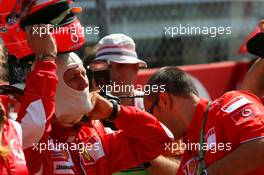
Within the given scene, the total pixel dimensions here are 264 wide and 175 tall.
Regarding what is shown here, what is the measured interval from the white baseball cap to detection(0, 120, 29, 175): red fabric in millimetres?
2079

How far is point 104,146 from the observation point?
385cm

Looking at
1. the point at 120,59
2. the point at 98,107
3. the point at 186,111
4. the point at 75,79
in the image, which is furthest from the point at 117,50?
the point at 75,79

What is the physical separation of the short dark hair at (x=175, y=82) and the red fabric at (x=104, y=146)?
19 centimetres

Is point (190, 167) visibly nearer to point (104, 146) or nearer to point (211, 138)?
point (211, 138)

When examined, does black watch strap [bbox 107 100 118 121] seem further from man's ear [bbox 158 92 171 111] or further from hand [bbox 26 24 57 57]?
hand [bbox 26 24 57 57]

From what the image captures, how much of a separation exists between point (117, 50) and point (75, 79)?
1.61 m

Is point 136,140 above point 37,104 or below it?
below

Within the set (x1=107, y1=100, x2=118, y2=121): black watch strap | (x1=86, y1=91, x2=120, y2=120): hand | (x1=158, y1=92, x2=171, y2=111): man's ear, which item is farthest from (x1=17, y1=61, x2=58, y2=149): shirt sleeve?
(x1=158, y1=92, x2=171, y2=111): man's ear

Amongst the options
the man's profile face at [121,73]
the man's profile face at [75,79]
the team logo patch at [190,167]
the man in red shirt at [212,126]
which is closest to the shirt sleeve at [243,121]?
the man in red shirt at [212,126]

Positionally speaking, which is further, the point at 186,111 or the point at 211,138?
the point at 186,111

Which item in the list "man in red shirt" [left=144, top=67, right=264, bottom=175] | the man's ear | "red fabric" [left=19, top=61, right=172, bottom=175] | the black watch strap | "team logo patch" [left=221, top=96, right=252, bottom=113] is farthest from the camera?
the man's ear

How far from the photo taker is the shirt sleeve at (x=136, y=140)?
3.83 meters

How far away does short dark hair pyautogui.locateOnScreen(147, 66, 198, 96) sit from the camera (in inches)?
155

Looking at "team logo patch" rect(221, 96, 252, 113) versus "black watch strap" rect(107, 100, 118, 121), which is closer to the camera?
"team logo patch" rect(221, 96, 252, 113)
